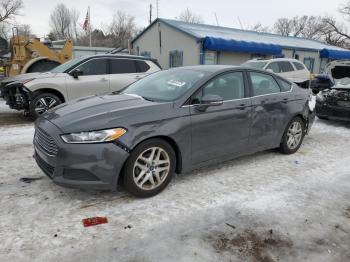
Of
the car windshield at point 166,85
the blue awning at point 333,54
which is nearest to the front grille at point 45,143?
the car windshield at point 166,85

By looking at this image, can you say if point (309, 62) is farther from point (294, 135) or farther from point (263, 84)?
point (263, 84)

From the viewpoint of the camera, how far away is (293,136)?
5.61 metres

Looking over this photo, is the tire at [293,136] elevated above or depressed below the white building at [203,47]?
below

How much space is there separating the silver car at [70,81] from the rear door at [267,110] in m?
3.84

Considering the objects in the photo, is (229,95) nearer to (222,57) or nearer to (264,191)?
(264,191)

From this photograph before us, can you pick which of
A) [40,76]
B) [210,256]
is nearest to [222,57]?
[40,76]

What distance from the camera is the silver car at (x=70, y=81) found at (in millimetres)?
7633

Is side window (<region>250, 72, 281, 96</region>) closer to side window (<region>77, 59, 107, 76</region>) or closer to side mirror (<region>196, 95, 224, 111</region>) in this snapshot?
side mirror (<region>196, 95, 224, 111</region>)

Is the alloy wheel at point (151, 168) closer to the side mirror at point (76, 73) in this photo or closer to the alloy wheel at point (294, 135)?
the alloy wheel at point (294, 135)

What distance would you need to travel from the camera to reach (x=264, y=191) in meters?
4.07

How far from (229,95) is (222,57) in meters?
15.3

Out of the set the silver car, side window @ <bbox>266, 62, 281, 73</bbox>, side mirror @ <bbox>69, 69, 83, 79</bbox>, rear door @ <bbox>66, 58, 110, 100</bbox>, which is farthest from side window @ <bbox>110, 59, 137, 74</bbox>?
side window @ <bbox>266, 62, 281, 73</bbox>

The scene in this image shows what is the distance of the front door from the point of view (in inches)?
159

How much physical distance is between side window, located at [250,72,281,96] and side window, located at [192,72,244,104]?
0.26 meters
